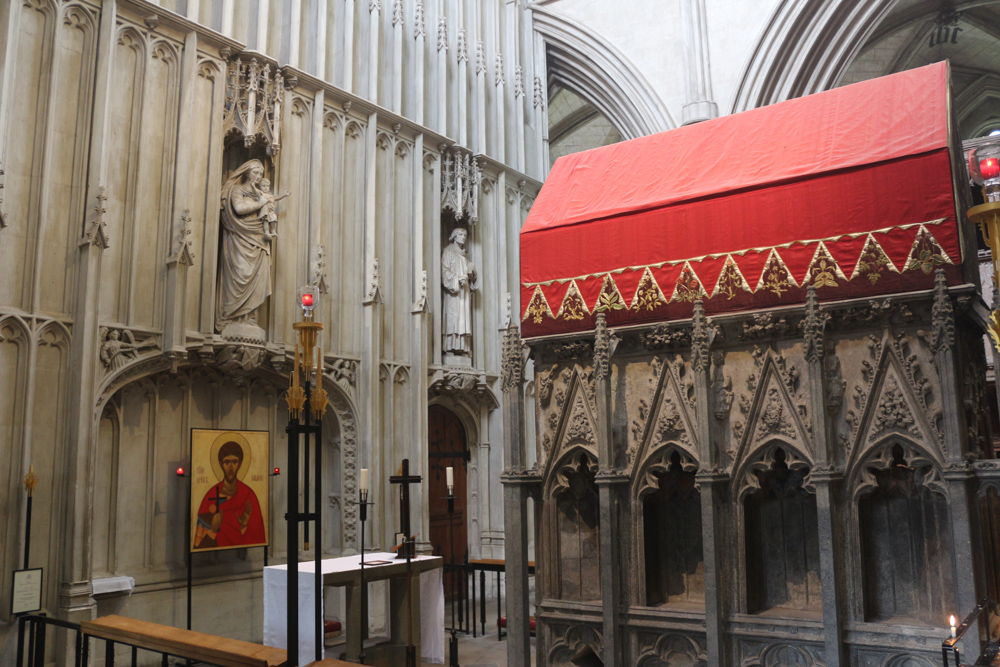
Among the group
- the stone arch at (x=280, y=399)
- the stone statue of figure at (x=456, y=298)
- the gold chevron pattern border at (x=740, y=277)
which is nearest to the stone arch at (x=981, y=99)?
the stone statue of figure at (x=456, y=298)

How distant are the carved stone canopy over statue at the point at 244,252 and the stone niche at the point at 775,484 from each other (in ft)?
15.1

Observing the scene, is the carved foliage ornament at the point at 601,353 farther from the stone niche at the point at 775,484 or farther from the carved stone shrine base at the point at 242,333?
the carved stone shrine base at the point at 242,333

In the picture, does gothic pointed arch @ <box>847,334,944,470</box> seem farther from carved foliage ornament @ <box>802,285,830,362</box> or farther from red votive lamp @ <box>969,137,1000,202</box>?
red votive lamp @ <box>969,137,1000,202</box>

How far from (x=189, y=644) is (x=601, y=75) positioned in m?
12.5

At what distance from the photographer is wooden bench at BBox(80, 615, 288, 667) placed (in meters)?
3.96

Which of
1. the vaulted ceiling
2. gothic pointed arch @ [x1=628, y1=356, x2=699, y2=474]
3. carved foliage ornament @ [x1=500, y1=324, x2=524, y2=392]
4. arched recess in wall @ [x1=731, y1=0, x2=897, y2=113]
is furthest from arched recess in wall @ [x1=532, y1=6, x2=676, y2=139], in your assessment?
gothic pointed arch @ [x1=628, y1=356, x2=699, y2=474]

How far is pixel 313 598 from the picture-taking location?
19.5 ft

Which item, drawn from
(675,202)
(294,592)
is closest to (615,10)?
(675,202)

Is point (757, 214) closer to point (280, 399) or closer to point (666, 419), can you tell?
point (666, 419)

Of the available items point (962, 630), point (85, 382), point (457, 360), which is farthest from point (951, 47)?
point (85, 382)

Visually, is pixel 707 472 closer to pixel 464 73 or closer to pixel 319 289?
pixel 319 289

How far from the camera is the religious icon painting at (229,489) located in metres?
8.09

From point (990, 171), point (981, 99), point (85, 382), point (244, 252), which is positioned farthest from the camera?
point (981, 99)

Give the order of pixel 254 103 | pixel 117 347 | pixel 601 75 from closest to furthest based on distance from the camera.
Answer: pixel 117 347, pixel 254 103, pixel 601 75
